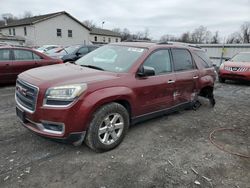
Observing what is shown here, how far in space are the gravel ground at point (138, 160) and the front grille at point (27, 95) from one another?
745 millimetres

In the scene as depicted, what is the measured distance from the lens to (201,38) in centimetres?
7850

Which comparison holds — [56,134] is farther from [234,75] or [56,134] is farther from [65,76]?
[234,75]

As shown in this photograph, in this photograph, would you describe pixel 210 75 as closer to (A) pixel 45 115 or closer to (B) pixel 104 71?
(B) pixel 104 71

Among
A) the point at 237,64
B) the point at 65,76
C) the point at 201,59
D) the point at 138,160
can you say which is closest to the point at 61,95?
the point at 65,76

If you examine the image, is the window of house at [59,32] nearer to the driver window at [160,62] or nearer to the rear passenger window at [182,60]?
the rear passenger window at [182,60]

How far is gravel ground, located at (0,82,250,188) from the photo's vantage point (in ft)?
10.2

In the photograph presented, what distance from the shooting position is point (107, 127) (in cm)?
A: 379

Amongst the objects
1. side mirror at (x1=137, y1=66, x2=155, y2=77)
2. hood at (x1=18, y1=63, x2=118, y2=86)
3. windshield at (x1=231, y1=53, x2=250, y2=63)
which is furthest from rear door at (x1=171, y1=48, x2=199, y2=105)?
windshield at (x1=231, y1=53, x2=250, y2=63)

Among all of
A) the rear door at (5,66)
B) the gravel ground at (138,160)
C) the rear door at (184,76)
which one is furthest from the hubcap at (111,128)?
the rear door at (5,66)

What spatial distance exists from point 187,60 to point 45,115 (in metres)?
3.56

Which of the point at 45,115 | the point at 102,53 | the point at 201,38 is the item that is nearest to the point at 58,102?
the point at 45,115

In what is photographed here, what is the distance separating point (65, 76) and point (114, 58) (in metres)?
1.24

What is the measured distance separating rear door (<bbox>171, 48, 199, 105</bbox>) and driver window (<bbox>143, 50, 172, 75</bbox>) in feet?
0.72

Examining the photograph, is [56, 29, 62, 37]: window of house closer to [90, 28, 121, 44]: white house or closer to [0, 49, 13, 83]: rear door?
[90, 28, 121, 44]: white house
